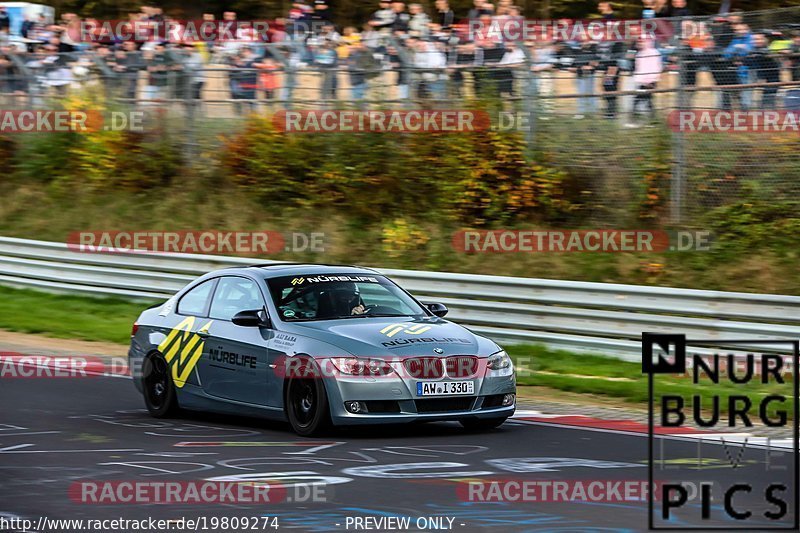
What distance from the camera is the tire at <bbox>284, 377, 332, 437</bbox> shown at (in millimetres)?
9984

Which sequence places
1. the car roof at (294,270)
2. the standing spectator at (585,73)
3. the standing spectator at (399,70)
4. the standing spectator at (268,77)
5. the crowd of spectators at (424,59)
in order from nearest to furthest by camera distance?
the car roof at (294,270), the crowd of spectators at (424,59), the standing spectator at (585,73), the standing spectator at (399,70), the standing spectator at (268,77)

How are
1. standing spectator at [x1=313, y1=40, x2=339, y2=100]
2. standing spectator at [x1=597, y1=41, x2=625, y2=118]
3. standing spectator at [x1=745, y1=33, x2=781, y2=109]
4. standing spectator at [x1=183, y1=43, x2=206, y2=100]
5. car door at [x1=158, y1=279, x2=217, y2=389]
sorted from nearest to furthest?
car door at [x1=158, y1=279, x2=217, y2=389] → standing spectator at [x1=745, y1=33, x2=781, y2=109] → standing spectator at [x1=597, y1=41, x2=625, y2=118] → standing spectator at [x1=313, y1=40, x2=339, y2=100] → standing spectator at [x1=183, y1=43, x2=206, y2=100]

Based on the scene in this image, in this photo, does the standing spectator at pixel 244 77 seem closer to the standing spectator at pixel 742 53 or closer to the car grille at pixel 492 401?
the standing spectator at pixel 742 53

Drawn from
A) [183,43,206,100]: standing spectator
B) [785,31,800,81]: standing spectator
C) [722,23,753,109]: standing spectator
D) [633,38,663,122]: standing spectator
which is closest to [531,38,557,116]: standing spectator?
[633,38,663,122]: standing spectator

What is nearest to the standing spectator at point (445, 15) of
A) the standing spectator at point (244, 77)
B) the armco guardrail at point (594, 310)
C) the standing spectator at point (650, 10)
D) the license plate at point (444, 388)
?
the standing spectator at point (650, 10)

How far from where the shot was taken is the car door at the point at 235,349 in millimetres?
10672

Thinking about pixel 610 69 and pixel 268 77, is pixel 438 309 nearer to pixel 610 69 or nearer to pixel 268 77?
pixel 610 69

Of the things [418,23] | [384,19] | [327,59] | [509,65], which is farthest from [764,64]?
[327,59]

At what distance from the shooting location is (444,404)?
10094 millimetres

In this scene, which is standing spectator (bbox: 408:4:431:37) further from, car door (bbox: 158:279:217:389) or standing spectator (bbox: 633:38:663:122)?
car door (bbox: 158:279:217:389)

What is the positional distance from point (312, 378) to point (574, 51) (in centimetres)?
986

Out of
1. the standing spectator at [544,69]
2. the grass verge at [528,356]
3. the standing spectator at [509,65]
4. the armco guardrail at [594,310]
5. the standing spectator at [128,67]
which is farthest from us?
the standing spectator at [128,67]

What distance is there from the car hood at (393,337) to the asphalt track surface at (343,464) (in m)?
0.69

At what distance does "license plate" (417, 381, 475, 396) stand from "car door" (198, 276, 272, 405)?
1.34m
